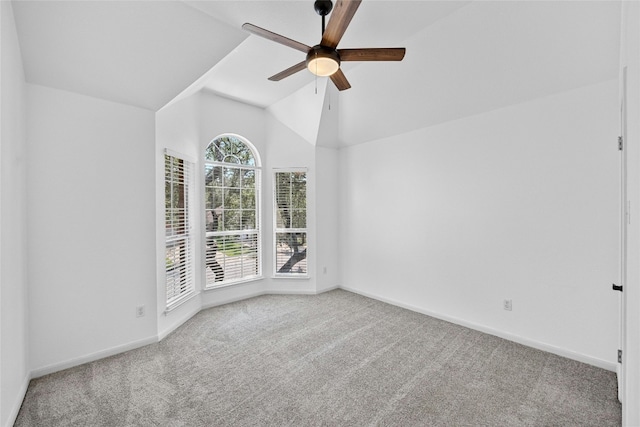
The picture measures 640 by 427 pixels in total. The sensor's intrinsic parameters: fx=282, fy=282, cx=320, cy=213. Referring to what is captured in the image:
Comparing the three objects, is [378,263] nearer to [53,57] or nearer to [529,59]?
[529,59]

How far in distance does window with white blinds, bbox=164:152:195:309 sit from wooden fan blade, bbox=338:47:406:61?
90.8 inches

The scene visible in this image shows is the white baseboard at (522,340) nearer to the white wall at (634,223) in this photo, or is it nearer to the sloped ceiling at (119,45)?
the white wall at (634,223)

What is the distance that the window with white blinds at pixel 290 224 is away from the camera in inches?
188

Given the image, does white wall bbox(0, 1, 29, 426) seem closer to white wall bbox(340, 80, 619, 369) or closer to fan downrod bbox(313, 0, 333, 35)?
fan downrod bbox(313, 0, 333, 35)

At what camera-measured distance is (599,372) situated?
2.39 meters

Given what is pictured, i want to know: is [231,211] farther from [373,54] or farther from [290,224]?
[373,54]

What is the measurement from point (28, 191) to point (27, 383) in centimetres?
155

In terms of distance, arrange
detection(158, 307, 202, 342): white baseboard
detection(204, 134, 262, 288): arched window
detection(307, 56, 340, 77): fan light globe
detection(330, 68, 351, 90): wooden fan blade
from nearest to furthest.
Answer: detection(307, 56, 340, 77): fan light globe, detection(330, 68, 351, 90): wooden fan blade, detection(158, 307, 202, 342): white baseboard, detection(204, 134, 262, 288): arched window

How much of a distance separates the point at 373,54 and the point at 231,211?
314 cm

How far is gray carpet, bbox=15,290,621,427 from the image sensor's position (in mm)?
1924

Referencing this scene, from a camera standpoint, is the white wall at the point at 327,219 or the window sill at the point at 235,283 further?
the white wall at the point at 327,219

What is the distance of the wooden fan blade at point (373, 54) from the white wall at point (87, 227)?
218cm

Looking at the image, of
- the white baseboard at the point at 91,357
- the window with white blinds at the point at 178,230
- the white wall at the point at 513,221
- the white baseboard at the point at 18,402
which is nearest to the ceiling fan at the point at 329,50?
the white wall at the point at 513,221

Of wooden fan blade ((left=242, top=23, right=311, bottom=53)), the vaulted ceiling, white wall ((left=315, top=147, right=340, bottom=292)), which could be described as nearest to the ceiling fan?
wooden fan blade ((left=242, top=23, right=311, bottom=53))
